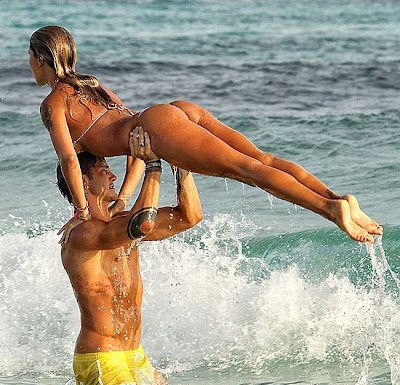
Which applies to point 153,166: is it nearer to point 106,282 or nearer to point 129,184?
point 129,184

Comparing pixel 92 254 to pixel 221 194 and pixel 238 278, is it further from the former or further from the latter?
pixel 221 194

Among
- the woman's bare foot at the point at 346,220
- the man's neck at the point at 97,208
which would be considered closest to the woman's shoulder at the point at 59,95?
the man's neck at the point at 97,208

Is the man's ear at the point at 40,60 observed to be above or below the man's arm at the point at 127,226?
above

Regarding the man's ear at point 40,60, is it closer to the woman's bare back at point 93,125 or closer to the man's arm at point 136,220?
the woman's bare back at point 93,125

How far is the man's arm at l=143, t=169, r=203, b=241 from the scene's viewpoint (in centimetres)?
535

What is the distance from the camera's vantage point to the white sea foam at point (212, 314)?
7324 millimetres

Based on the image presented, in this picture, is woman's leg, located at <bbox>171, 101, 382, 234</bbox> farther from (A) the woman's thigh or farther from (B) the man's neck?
(B) the man's neck

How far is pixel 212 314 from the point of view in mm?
7910

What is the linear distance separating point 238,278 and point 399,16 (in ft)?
74.3

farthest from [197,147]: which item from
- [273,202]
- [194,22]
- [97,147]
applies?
[194,22]

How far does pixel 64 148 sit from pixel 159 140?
1.53 ft

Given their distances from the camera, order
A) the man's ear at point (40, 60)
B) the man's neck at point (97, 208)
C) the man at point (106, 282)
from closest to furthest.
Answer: the man at point (106, 282)
the man's neck at point (97, 208)
the man's ear at point (40, 60)

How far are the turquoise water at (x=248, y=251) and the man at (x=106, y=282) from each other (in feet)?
4.13

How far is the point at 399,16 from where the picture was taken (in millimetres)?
29625
